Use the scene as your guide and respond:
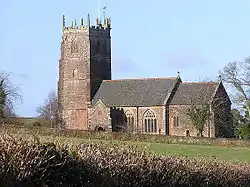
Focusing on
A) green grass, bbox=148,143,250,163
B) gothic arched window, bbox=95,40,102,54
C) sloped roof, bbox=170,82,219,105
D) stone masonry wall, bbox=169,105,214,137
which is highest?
gothic arched window, bbox=95,40,102,54

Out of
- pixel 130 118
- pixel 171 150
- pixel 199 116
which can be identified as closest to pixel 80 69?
pixel 130 118

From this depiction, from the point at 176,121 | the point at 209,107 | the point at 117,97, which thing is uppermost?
the point at 117,97

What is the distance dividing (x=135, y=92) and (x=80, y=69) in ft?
33.7

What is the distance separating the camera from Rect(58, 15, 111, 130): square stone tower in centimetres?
10144

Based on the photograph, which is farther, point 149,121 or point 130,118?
point 130,118

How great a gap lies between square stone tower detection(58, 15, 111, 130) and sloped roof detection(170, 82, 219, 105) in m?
14.4

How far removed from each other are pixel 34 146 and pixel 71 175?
50.3 inches

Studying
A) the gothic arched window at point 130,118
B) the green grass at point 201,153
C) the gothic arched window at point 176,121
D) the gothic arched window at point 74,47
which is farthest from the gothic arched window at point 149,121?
the green grass at point 201,153

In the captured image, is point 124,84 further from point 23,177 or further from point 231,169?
point 23,177

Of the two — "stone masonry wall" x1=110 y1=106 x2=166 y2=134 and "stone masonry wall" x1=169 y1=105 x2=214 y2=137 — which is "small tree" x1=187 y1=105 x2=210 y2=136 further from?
"stone masonry wall" x1=110 y1=106 x2=166 y2=134

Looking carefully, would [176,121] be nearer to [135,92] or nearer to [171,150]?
[135,92]

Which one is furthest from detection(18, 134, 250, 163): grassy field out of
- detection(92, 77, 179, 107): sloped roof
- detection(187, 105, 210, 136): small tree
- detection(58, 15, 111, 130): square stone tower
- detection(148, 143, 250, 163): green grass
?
detection(58, 15, 111, 130): square stone tower

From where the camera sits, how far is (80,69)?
10306cm

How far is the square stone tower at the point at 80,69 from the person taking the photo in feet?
333
